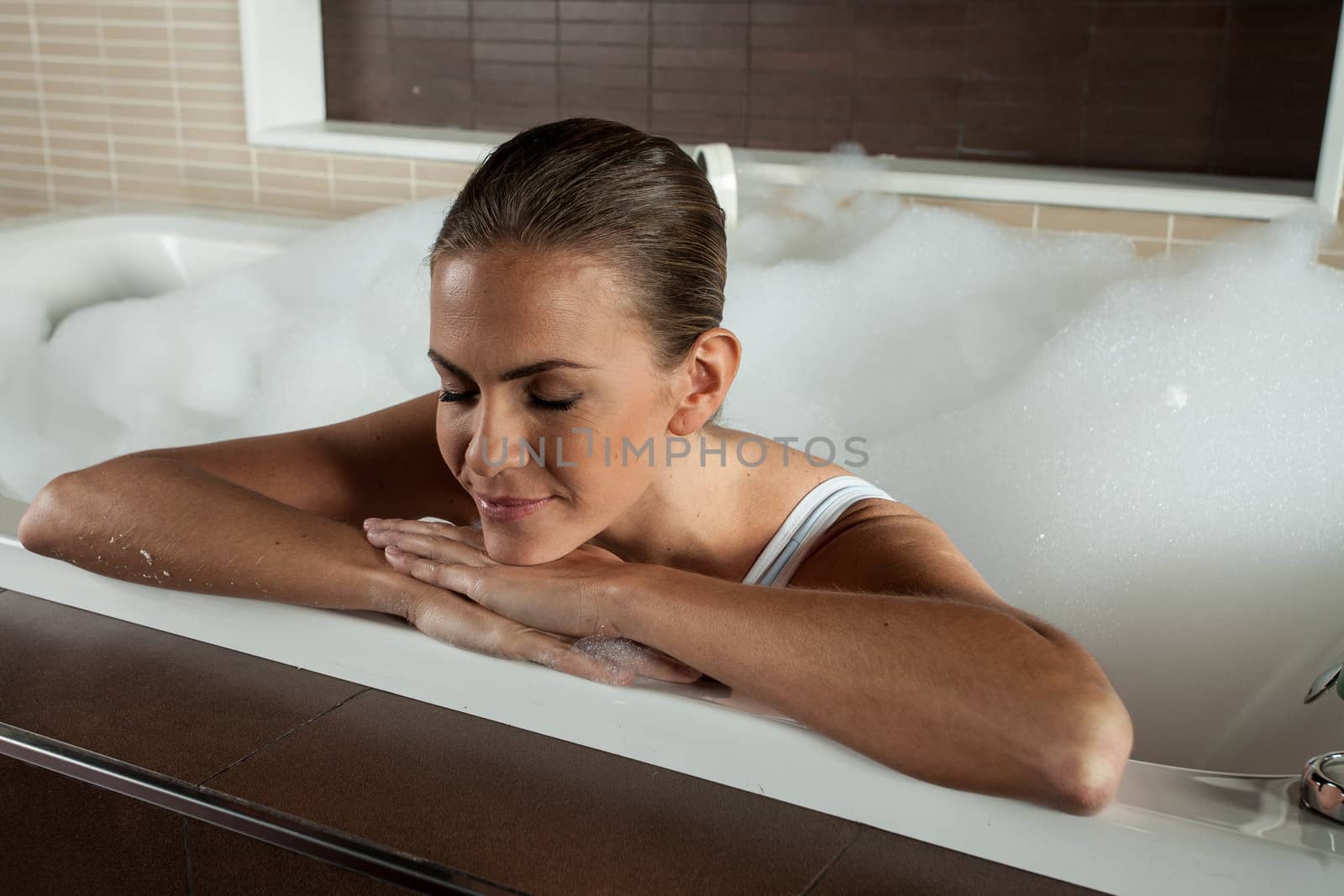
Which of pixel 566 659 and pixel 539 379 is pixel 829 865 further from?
pixel 539 379

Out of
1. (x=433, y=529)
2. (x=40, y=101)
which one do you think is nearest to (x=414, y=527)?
(x=433, y=529)

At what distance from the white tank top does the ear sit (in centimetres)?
19

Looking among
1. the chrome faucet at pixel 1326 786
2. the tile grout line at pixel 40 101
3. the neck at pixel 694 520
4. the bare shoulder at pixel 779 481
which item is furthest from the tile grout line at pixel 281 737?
the tile grout line at pixel 40 101

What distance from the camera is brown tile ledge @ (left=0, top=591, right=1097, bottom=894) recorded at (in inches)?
32.4

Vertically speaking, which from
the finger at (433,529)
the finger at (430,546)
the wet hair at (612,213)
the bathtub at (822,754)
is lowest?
the bathtub at (822,754)

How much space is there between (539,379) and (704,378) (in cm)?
17

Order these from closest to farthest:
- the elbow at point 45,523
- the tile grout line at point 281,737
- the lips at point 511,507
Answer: the tile grout line at point 281,737 → the lips at point 511,507 → the elbow at point 45,523

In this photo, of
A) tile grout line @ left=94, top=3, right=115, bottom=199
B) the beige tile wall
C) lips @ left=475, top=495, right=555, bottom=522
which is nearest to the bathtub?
lips @ left=475, top=495, right=555, bottom=522

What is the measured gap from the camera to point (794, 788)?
0.89 m

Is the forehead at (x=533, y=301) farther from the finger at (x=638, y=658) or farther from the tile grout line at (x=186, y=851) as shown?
the tile grout line at (x=186, y=851)

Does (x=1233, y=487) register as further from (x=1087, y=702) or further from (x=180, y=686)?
(x=180, y=686)

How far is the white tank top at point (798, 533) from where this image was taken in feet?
4.04

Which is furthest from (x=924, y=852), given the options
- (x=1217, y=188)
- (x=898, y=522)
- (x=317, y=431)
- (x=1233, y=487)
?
(x=1217, y=188)

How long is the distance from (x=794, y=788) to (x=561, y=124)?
0.57 m
